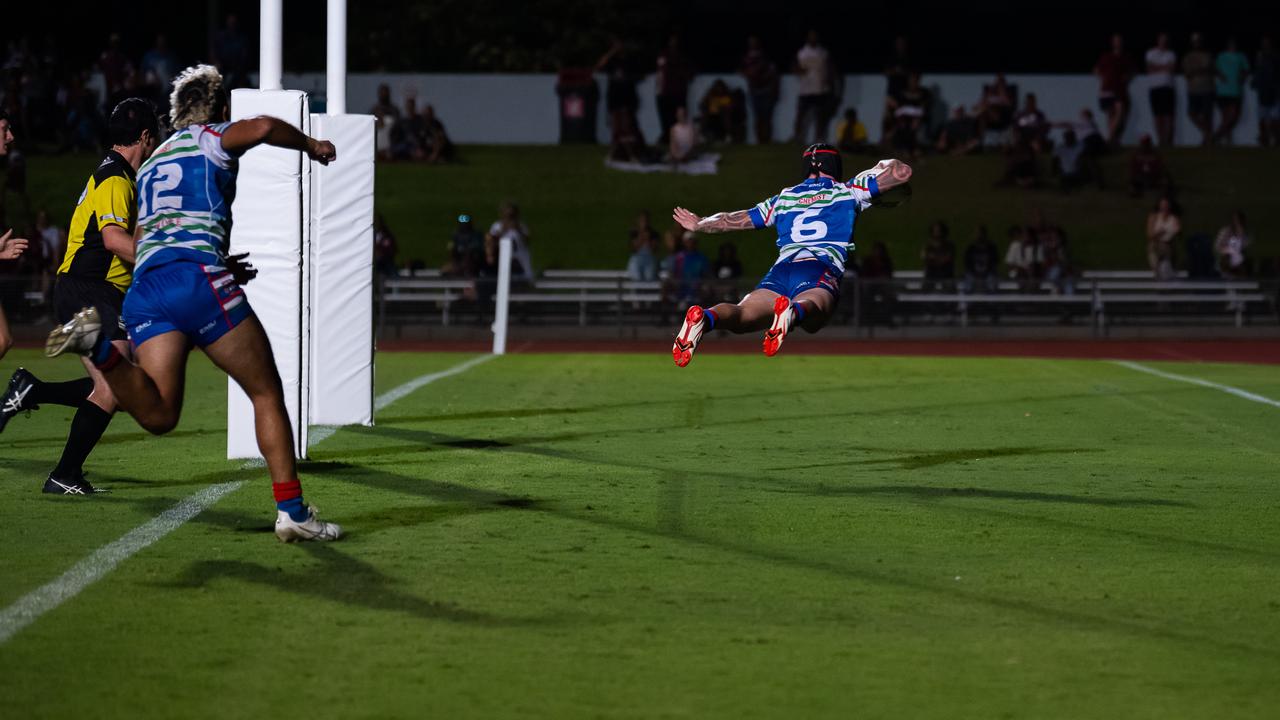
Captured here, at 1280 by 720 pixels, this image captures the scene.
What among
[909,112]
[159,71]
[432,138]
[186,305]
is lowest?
[186,305]

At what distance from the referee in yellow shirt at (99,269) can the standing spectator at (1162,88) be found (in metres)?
30.4

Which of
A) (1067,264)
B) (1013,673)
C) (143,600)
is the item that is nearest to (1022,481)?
(1013,673)

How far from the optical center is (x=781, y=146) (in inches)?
1492

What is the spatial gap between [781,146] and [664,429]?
2571 centimetres

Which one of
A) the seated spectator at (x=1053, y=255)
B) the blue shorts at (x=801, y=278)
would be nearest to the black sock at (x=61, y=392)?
the blue shorts at (x=801, y=278)

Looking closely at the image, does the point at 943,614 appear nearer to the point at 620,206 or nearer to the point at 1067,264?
the point at 1067,264

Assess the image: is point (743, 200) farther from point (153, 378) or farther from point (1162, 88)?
point (153, 378)

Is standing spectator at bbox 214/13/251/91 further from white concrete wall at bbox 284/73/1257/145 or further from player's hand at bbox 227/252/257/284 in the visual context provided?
player's hand at bbox 227/252/257/284

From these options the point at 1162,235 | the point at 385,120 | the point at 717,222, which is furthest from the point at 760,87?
the point at 717,222

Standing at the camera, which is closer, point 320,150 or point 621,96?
point 320,150

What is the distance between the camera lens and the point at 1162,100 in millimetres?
36781

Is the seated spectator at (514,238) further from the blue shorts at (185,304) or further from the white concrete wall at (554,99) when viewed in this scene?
the blue shorts at (185,304)

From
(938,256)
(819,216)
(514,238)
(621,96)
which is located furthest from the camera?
(621,96)

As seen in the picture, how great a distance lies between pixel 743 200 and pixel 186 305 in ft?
92.4
